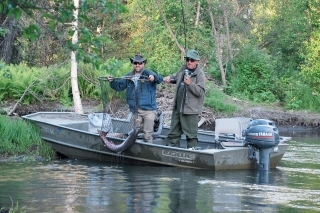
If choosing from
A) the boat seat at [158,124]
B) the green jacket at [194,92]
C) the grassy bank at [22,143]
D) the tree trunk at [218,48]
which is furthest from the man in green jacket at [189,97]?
the tree trunk at [218,48]

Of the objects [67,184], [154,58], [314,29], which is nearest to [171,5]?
[154,58]

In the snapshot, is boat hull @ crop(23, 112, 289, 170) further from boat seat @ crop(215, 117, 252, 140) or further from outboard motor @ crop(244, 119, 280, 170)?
boat seat @ crop(215, 117, 252, 140)

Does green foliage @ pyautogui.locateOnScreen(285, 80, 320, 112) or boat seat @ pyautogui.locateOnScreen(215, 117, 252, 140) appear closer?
boat seat @ pyautogui.locateOnScreen(215, 117, 252, 140)

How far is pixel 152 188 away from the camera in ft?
30.8

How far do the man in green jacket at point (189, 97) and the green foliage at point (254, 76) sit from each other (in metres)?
11.3

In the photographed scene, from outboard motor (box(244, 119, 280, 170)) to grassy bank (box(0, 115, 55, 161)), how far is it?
12.6 ft

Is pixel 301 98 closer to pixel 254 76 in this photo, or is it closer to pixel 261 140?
pixel 254 76

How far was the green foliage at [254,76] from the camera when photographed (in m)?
22.6

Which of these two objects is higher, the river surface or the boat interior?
the boat interior

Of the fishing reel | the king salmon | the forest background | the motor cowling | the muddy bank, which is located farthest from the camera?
the forest background

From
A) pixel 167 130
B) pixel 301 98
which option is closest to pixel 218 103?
pixel 301 98

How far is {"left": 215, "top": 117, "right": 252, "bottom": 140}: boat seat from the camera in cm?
1164

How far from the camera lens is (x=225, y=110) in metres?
19.5

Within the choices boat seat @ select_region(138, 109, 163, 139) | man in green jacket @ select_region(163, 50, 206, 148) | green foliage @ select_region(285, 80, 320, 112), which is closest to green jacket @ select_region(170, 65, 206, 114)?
man in green jacket @ select_region(163, 50, 206, 148)
